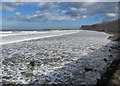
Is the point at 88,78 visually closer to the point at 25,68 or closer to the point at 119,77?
the point at 119,77

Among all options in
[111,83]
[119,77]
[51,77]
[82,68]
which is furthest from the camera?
[82,68]

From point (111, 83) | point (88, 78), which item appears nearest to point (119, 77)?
point (111, 83)

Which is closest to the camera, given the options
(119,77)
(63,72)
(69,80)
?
(119,77)

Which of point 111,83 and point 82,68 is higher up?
point 111,83

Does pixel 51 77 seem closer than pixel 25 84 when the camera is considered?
No

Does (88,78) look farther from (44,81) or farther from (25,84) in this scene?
(25,84)

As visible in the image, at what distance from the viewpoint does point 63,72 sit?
6.26 metres

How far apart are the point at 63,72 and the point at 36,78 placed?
1588mm

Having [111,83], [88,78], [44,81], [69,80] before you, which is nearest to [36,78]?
[44,81]

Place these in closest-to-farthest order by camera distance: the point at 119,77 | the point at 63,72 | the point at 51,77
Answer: the point at 119,77 < the point at 51,77 < the point at 63,72

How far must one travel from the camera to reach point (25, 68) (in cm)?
692

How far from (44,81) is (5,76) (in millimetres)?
2236

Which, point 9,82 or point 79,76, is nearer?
point 9,82

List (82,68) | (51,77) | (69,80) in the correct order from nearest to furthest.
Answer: (69,80) < (51,77) < (82,68)
